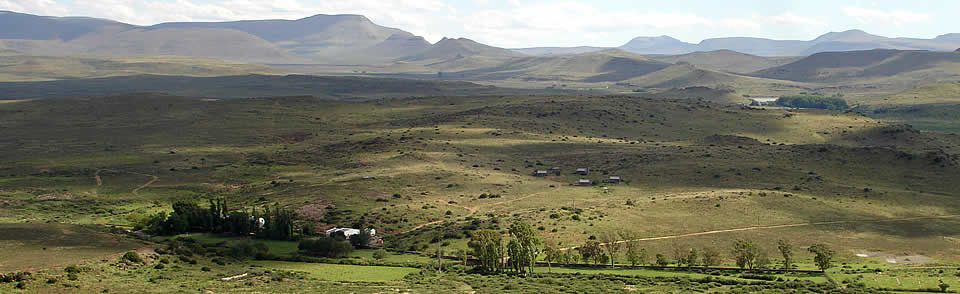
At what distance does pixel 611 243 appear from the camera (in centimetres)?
6838

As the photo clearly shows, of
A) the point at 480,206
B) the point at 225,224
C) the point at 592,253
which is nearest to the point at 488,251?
the point at 592,253

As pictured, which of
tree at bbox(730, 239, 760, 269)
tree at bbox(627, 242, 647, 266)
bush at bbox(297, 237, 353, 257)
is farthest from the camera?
bush at bbox(297, 237, 353, 257)

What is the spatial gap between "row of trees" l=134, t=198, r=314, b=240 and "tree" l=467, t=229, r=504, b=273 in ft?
66.6

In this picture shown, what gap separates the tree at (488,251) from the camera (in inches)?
2438

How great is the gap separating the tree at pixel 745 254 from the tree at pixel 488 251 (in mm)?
19463

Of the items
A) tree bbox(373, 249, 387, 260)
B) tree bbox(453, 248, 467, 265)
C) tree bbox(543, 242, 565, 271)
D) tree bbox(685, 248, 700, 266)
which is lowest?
tree bbox(373, 249, 387, 260)

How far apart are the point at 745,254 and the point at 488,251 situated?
21.0m

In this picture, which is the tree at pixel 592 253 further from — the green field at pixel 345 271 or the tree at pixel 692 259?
the green field at pixel 345 271

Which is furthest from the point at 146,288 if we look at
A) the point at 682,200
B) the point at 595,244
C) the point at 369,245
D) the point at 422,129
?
the point at 422,129

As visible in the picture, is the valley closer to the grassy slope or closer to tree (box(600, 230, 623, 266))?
tree (box(600, 230, 623, 266))

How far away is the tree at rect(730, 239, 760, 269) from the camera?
60781mm

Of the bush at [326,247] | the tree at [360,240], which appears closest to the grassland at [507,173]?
the bush at [326,247]

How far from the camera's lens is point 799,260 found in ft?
214

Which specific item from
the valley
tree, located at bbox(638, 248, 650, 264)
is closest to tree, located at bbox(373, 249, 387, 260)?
the valley
